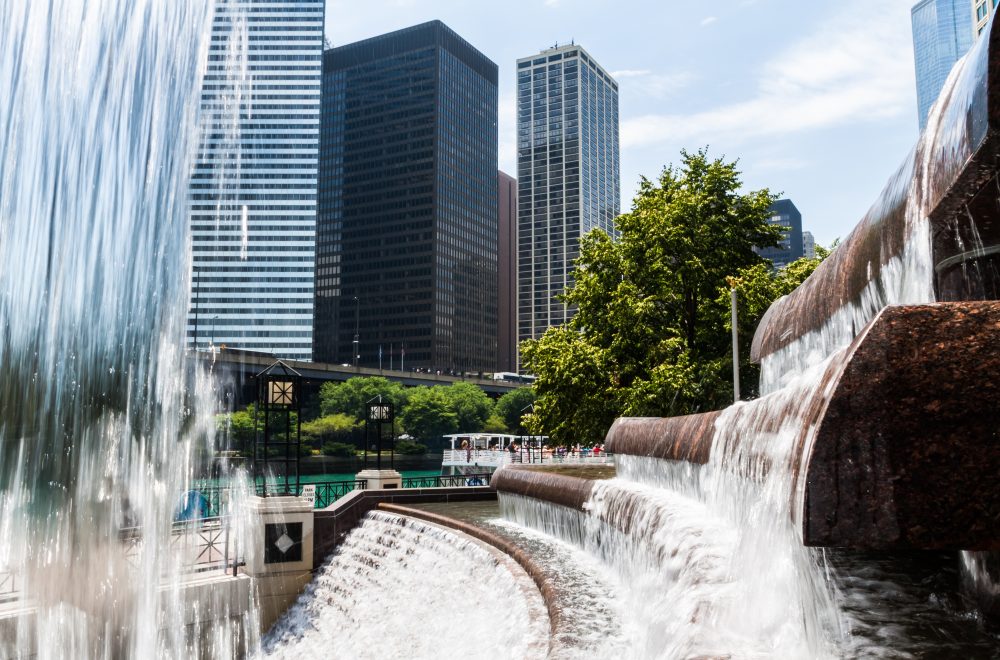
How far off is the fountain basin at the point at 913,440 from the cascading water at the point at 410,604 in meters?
4.86

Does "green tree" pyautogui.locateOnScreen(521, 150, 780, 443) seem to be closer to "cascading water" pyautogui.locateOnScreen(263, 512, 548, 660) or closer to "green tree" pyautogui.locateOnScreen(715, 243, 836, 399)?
"green tree" pyautogui.locateOnScreen(715, 243, 836, 399)

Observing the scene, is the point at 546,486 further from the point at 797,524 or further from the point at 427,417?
the point at 427,417

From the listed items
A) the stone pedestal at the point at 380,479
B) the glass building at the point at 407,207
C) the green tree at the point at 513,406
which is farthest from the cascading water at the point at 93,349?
the glass building at the point at 407,207

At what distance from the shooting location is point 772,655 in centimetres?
400

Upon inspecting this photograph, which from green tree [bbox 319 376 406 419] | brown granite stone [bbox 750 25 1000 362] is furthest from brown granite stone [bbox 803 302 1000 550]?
green tree [bbox 319 376 406 419]

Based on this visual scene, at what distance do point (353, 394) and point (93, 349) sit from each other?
52.3m

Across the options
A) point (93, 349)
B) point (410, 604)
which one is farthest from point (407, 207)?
point (410, 604)

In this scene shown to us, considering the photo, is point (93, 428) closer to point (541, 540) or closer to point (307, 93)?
point (541, 540)

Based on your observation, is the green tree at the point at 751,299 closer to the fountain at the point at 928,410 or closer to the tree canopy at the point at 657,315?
the tree canopy at the point at 657,315

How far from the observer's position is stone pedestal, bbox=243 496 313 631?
18812 mm

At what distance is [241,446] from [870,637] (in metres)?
86.0

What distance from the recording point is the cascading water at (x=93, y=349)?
1720cm

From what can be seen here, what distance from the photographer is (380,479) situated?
25.5m

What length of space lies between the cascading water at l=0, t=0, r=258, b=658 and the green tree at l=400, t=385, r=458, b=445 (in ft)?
145
